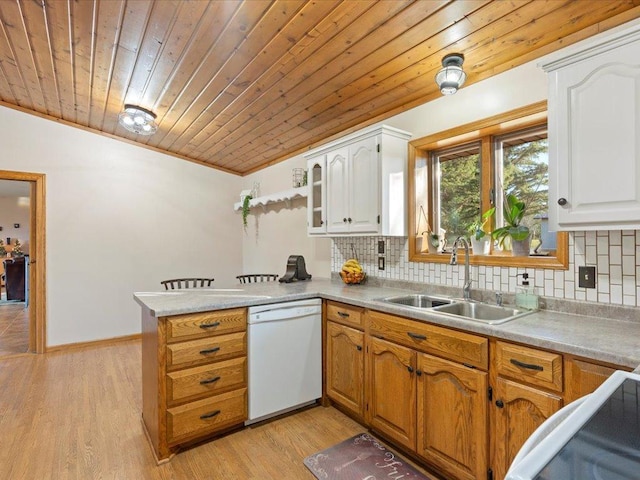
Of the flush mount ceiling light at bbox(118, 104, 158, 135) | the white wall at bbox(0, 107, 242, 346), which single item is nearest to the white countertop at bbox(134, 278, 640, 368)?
the flush mount ceiling light at bbox(118, 104, 158, 135)

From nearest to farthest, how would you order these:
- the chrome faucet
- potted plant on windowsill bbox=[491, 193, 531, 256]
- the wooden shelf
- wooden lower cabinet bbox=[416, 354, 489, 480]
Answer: wooden lower cabinet bbox=[416, 354, 489, 480]
potted plant on windowsill bbox=[491, 193, 531, 256]
the chrome faucet
the wooden shelf

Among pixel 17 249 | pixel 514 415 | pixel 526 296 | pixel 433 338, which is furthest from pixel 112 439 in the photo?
pixel 17 249

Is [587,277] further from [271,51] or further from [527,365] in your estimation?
[271,51]

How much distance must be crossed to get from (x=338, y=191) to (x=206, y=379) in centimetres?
175

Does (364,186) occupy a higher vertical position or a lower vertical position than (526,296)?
higher

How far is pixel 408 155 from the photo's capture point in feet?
9.00

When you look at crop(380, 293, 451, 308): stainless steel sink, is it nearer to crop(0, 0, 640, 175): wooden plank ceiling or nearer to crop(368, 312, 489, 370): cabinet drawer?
crop(368, 312, 489, 370): cabinet drawer

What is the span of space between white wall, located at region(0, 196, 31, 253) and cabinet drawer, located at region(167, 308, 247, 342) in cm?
940

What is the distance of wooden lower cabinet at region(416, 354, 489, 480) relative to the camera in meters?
1.63

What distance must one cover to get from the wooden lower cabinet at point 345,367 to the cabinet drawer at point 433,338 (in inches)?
9.3

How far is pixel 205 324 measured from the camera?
83.9 inches

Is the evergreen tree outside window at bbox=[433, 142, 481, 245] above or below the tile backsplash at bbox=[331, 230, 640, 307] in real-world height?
above

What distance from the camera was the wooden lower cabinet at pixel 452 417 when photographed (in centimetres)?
163

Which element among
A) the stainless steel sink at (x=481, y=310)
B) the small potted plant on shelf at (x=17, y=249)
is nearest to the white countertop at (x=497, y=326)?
the stainless steel sink at (x=481, y=310)
